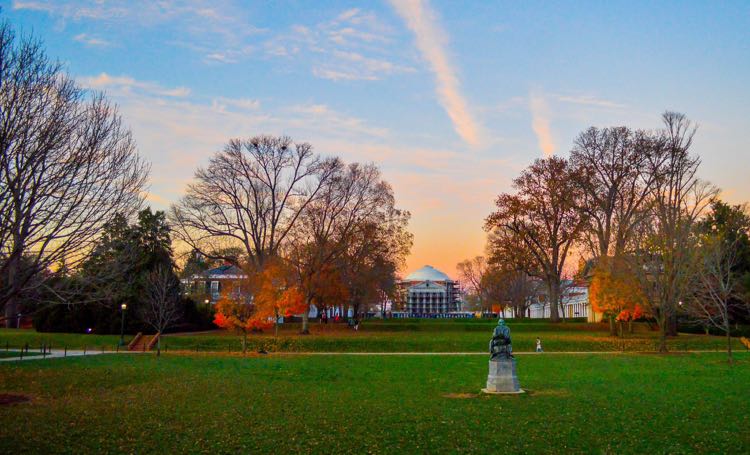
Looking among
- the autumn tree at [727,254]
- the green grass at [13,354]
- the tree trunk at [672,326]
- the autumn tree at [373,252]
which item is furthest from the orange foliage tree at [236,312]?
the tree trunk at [672,326]

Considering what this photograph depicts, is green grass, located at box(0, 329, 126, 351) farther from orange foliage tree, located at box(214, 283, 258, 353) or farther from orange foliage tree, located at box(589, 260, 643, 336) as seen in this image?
orange foliage tree, located at box(589, 260, 643, 336)

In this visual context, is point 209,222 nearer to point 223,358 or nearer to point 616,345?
point 223,358

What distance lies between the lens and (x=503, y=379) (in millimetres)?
19766

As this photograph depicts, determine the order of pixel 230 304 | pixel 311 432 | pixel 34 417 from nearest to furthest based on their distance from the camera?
1. pixel 311 432
2. pixel 34 417
3. pixel 230 304

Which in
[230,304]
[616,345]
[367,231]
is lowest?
[616,345]

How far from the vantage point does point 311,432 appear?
42.9 feet

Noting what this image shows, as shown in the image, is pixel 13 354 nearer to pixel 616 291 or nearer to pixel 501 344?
pixel 501 344

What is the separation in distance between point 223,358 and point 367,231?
27.7 meters

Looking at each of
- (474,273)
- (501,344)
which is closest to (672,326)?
(501,344)

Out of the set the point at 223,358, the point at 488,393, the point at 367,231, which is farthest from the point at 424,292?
the point at 488,393

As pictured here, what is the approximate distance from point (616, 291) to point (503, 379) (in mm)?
32389

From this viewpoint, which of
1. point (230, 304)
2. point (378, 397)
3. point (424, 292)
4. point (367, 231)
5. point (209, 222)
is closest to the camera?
point (378, 397)

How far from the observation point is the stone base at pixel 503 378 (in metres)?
19.7

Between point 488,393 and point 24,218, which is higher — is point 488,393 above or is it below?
below
